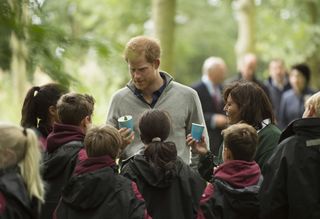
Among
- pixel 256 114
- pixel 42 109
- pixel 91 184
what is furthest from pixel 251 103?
pixel 42 109

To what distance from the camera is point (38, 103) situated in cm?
606

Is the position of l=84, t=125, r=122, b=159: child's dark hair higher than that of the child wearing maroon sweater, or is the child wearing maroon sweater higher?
l=84, t=125, r=122, b=159: child's dark hair

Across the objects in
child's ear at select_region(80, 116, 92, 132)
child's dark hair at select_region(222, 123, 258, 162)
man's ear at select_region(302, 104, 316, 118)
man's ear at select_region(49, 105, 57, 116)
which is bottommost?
child's dark hair at select_region(222, 123, 258, 162)

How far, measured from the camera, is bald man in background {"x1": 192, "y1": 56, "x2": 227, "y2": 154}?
453 inches

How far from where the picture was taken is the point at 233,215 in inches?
209

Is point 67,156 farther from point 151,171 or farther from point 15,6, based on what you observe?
point 15,6

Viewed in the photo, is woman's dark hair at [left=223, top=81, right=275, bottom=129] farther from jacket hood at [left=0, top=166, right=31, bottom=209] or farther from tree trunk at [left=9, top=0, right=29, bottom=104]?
tree trunk at [left=9, top=0, right=29, bottom=104]

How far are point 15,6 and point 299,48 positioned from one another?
21.3 metres

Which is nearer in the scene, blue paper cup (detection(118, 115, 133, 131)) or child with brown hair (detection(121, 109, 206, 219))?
child with brown hair (detection(121, 109, 206, 219))

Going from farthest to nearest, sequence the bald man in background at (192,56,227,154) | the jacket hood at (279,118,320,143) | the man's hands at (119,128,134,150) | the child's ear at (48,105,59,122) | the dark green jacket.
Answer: the bald man in background at (192,56,227,154) < the child's ear at (48,105,59,122) < the dark green jacket < the man's hands at (119,128,134,150) < the jacket hood at (279,118,320,143)

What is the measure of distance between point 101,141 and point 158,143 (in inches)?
17.0

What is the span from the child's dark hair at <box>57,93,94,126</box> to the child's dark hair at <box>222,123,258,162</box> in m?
1.10

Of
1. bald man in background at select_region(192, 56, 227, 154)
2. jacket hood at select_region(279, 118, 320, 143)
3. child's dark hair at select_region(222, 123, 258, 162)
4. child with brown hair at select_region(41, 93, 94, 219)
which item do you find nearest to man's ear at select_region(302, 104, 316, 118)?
jacket hood at select_region(279, 118, 320, 143)

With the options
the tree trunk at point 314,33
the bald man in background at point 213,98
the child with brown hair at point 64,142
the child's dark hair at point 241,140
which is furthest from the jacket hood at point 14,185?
the tree trunk at point 314,33
